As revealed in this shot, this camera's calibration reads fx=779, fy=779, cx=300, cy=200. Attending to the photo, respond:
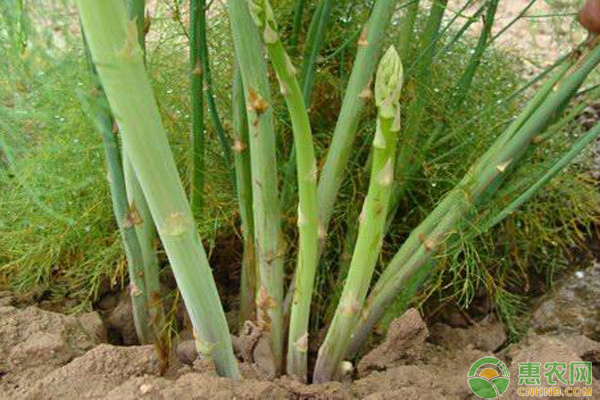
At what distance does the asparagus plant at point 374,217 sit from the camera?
0.74 metres

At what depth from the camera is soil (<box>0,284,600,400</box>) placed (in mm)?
868

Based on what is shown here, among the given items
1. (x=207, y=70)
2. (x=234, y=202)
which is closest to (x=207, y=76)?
(x=207, y=70)

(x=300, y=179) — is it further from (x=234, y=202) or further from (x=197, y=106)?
(x=234, y=202)

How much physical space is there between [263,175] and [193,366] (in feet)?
0.82

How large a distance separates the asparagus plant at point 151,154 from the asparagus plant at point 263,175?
0.34ft

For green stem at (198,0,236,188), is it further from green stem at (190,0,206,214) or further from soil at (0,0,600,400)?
soil at (0,0,600,400)

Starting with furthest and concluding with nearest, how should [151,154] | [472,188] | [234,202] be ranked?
[234,202] → [472,188] → [151,154]

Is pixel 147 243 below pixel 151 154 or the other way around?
below

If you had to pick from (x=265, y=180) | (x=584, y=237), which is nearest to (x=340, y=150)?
(x=265, y=180)

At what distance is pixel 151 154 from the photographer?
0.68 m

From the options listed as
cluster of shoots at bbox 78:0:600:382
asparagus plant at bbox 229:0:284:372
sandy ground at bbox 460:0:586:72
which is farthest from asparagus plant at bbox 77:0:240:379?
sandy ground at bbox 460:0:586:72

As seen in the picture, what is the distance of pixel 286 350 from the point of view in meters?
1.04

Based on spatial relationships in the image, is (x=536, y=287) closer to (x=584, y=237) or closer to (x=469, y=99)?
(x=584, y=237)

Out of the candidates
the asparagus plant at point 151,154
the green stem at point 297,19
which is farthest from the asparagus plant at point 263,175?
the green stem at point 297,19
